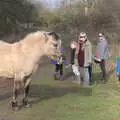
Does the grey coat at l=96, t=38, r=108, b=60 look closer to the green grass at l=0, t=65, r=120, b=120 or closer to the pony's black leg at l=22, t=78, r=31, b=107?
the green grass at l=0, t=65, r=120, b=120

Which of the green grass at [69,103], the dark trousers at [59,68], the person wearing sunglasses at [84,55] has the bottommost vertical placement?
the green grass at [69,103]

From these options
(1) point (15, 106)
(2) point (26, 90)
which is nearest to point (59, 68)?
(2) point (26, 90)

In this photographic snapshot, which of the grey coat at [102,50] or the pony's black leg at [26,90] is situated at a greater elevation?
the grey coat at [102,50]

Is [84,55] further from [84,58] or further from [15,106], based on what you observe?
[15,106]

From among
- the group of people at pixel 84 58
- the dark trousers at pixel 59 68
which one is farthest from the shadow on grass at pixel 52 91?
the dark trousers at pixel 59 68

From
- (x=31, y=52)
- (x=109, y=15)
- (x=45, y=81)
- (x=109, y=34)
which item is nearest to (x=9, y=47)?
(x=31, y=52)

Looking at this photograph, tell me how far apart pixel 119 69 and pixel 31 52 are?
533 centimetres

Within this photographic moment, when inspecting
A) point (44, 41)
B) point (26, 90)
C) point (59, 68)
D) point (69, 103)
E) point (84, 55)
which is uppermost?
point (44, 41)

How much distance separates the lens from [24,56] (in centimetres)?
936

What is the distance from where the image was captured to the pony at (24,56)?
9273 millimetres

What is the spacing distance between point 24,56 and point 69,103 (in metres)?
1.82

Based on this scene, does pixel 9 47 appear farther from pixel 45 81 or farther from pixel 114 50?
pixel 114 50

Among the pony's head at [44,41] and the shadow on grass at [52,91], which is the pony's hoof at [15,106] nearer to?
the shadow on grass at [52,91]

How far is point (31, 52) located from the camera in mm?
9398
